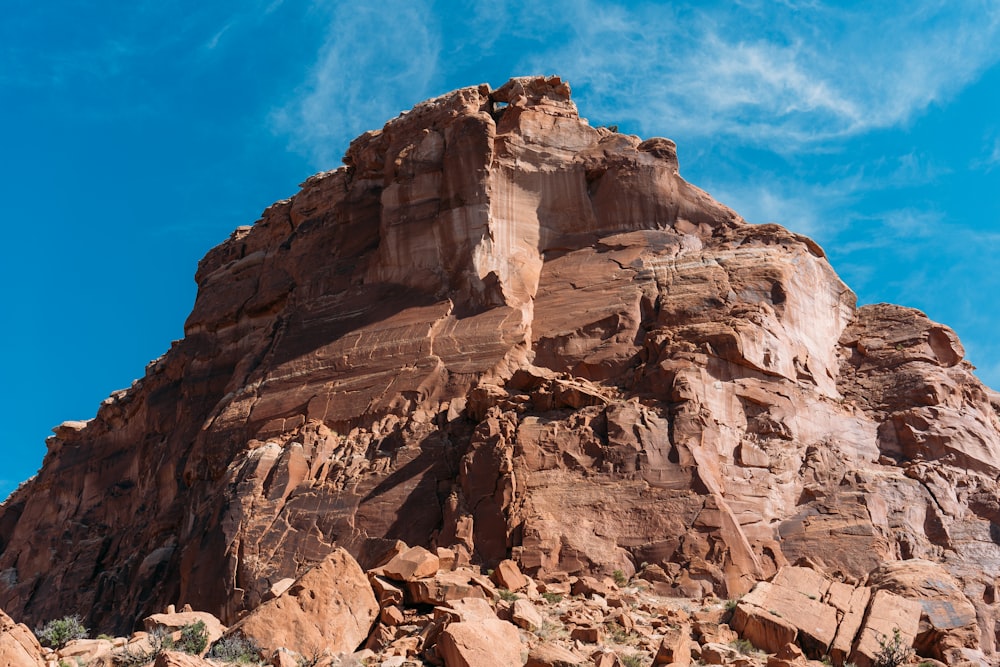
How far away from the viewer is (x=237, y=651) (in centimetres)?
2228

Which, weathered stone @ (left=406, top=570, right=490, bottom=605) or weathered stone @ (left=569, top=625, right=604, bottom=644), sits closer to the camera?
weathered stone @ (left=569, top=625, right=604, bottom=644)

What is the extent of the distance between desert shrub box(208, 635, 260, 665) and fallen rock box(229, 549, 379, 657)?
0.50 feet

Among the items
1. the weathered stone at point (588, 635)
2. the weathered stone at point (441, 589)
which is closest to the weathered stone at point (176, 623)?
the weathered stone at point (441, 589)

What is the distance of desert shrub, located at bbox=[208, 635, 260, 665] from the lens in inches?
870

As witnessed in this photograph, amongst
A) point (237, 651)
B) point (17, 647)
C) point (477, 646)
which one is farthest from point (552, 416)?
point (17, 647)

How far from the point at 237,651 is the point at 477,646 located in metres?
4.55

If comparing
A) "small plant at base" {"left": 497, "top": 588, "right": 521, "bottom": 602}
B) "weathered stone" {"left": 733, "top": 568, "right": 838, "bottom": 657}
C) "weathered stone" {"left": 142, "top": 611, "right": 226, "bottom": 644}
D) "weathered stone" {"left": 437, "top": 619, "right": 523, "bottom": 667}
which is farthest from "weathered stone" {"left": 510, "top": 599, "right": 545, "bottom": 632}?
"weathered stone" {"left": 142, "top": 611, "right": 226, "bottom": 644}

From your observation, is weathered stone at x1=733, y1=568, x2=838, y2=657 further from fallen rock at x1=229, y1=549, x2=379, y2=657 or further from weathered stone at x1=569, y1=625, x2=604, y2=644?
fallen rock at x1=229, y1=549, x2=379, y2=657

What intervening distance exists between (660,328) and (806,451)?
534cm

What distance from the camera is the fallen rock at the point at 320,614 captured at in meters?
23.0

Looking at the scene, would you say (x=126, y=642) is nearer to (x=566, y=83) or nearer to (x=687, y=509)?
(x=687, y=509)

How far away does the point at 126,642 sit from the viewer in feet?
77.1

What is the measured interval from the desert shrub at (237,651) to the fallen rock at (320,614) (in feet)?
0.50

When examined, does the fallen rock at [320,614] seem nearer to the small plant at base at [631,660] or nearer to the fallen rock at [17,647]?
the fallen rock at [17,647]
